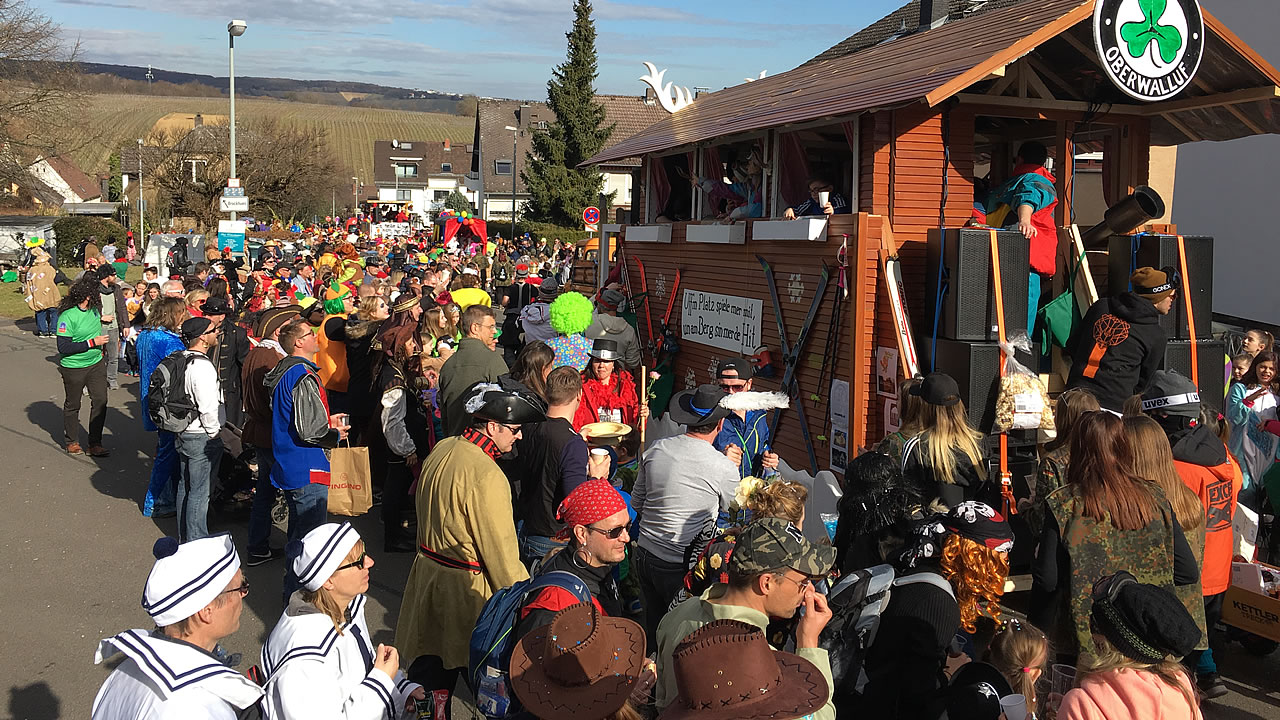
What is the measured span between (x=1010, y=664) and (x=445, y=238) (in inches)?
1167

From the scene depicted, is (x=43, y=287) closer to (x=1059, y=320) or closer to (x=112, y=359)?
(x=112, y=359)

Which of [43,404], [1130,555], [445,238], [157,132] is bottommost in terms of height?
[43,404]

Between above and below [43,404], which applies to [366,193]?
above

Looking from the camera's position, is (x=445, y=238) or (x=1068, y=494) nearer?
(x=1068, y=494)

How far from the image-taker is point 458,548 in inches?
167

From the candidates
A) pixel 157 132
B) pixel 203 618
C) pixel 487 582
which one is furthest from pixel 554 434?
pixel 157 132

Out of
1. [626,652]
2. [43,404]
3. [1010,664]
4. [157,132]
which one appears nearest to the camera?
[626,652]

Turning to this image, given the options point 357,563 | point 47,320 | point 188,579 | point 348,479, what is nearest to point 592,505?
point 357,563

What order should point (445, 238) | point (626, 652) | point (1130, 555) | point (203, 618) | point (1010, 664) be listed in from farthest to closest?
point (445, 238) < point (1130, 555) < point (1010, 664) < point (203, 618) < point (626, 652)

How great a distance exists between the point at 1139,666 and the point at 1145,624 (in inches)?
5.3

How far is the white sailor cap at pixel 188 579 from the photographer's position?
2.88m

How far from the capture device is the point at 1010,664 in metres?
3.30

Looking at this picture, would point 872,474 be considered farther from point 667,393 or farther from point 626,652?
point 667,393

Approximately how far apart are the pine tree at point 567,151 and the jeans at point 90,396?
40.8 m
